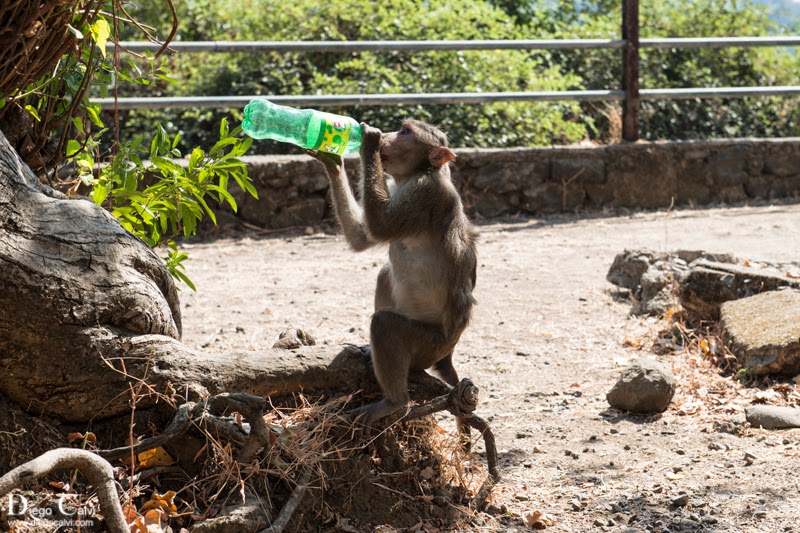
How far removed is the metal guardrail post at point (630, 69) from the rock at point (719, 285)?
438 centimetres

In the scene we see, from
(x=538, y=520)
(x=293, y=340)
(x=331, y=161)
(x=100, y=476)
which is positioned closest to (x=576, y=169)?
(x=331, y=161)

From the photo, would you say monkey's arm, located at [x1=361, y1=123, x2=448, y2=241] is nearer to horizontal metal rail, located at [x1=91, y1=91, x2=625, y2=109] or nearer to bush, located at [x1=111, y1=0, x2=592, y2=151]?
horizontal metal rail, located at [x1=91, y1=91, x2=625, y2=109]

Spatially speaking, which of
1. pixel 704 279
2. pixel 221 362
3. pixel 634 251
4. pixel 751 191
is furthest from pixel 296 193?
pixel 221 362

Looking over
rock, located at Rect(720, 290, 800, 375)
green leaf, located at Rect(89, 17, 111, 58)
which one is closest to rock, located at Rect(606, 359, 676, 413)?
rock, located at Rect(720, 290, 800, 375)

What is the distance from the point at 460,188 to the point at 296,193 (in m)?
1.71

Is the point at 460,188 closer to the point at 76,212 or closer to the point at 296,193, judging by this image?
the point at 296,193

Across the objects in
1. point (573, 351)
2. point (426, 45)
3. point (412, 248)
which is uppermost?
point (426, 45)

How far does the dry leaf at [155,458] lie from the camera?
11.1ft

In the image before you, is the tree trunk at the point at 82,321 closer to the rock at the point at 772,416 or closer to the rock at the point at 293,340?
the rock at the point at 293,340

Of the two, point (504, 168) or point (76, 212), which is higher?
point (76, 212)

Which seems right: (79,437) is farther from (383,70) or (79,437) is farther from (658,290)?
(383,70)

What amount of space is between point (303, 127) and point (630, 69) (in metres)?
6.84

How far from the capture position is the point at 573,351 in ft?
20.0

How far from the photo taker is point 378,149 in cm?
423
